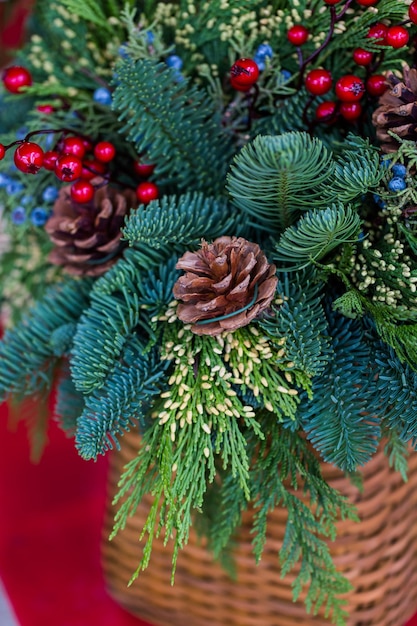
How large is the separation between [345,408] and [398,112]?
0.15 metres

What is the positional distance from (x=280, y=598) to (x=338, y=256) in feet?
0.78

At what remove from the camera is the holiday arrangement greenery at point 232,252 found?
1.10 ft

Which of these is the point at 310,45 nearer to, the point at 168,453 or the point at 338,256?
the point at 338,256

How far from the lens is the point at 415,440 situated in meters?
0.34

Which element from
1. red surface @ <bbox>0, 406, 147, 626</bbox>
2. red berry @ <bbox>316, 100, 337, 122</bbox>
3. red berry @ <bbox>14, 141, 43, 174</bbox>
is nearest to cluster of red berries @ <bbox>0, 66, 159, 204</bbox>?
red berry @ <bbox>14, 141, 43, 174</bbox>

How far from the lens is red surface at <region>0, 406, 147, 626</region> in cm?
54

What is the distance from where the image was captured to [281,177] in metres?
0.32

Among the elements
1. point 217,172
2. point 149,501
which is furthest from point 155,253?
point 149,501

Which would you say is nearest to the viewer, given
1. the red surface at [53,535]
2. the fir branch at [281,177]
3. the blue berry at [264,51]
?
the fir branch at [281,177]

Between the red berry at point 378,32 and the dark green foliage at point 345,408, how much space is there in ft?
0.52

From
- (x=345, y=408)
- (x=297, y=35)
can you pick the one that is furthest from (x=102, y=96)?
(x=345, y=408)

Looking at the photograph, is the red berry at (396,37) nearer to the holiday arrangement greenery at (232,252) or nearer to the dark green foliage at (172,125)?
the holiday arrangement greenery at (232,252)

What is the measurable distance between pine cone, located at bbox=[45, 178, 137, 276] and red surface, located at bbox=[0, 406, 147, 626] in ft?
0.96

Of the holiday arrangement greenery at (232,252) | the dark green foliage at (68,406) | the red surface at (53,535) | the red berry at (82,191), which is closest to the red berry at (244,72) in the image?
the holiday arrangement greenery at (232,252)
